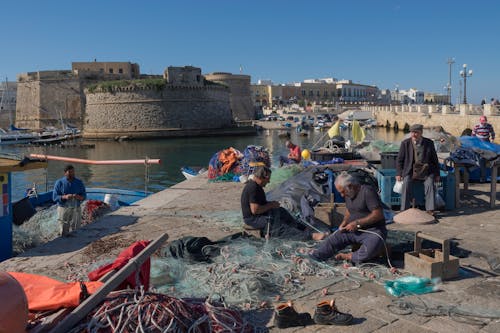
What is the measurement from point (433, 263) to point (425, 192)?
290 centimetres


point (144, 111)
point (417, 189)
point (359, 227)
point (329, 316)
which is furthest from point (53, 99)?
point (329, 316)

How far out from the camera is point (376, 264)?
4715 millimetres

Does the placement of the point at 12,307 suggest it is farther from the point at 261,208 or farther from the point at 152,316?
the point at 261,208

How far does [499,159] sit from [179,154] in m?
29.9

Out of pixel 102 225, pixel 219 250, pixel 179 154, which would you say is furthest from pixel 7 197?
pixel 179 154

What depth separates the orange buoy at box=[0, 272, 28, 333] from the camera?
2492mm

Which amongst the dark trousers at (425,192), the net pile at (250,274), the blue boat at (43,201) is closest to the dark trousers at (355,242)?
the net pile at (250,274)

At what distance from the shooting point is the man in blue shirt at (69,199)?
23.3 ft

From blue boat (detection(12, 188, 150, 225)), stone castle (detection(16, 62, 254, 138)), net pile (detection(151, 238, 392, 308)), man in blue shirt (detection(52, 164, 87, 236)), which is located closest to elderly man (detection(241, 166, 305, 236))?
net pile (detection(151, 238, 392, 308))

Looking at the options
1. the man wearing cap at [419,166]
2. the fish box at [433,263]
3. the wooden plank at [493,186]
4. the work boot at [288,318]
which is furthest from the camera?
the wooden plank at [493,186]

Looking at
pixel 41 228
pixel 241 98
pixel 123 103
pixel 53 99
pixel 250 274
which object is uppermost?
pixel 241 98

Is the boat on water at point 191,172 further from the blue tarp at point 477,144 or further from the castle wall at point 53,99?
the castle wall at point 53,99

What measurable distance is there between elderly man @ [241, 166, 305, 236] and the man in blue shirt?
303 centimetres

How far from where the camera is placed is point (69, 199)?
7.20 meters
